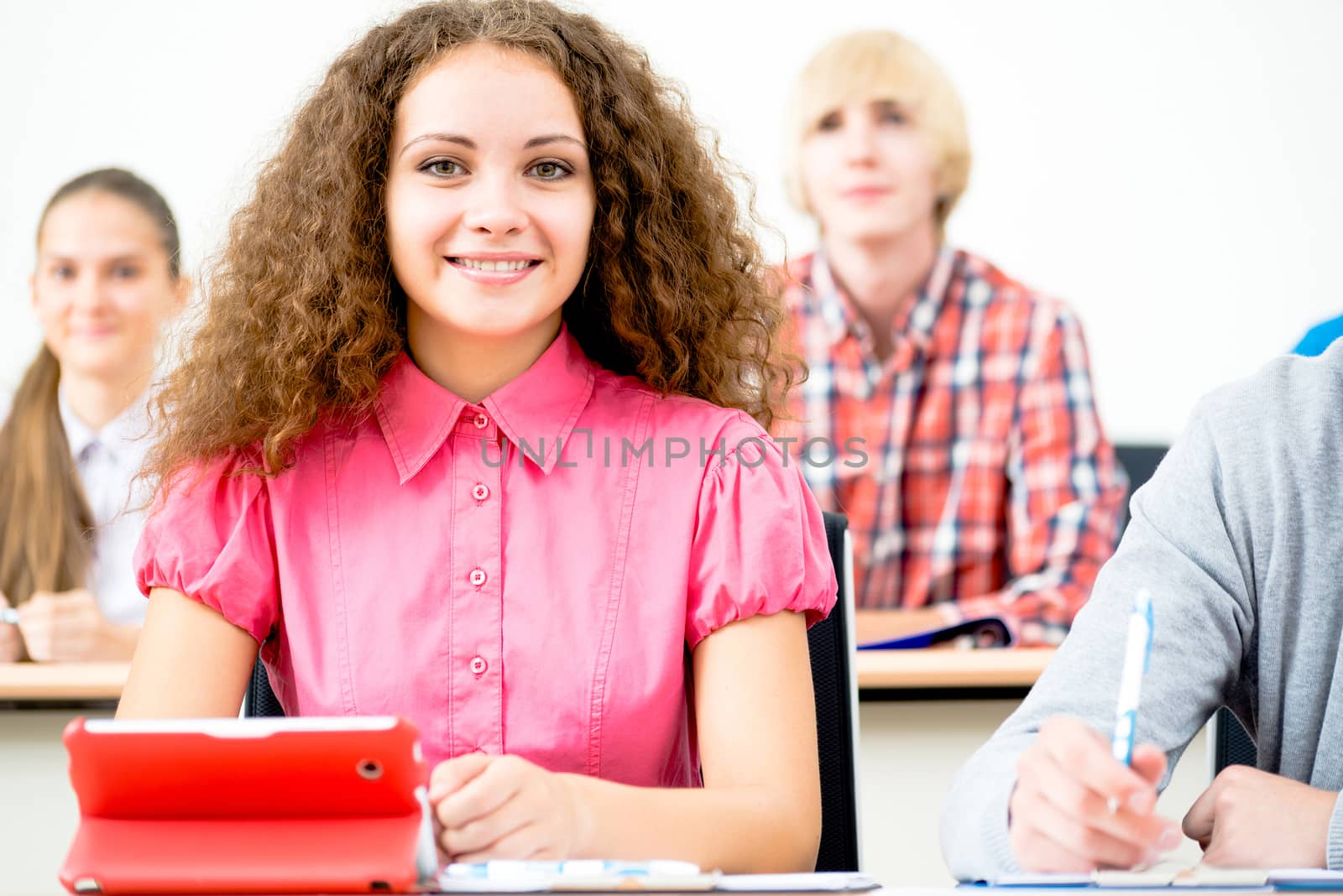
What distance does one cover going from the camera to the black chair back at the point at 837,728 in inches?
50.4

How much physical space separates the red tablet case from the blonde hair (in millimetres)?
1938

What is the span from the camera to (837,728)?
1.29m

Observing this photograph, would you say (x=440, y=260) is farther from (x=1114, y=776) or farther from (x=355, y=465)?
(x=1114, y=776)

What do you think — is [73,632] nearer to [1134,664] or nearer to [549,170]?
[549,170]

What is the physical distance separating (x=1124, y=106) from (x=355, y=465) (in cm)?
181

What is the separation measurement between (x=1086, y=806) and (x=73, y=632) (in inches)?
81.1

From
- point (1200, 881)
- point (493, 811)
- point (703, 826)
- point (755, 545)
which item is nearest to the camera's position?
point (1200, 881)

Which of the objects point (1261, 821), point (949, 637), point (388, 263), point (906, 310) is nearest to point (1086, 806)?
point (1261, 821)

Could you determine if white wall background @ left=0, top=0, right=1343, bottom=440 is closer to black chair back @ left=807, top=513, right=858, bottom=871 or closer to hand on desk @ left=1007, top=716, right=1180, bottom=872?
black chair back @ left=807, top=513, right=858, bottom=871

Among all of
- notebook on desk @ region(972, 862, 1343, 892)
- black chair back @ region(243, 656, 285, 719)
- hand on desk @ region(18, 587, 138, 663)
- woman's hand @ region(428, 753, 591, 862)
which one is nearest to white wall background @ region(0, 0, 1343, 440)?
hand on desk @ region(18, 587, 138, 663)

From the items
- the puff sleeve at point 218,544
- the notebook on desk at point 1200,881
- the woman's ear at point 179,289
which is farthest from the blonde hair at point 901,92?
the notebook on desk at point 1200,881

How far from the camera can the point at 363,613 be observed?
1205mm

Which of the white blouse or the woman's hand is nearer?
the woman's hand

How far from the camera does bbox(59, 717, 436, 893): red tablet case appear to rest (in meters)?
0.70
